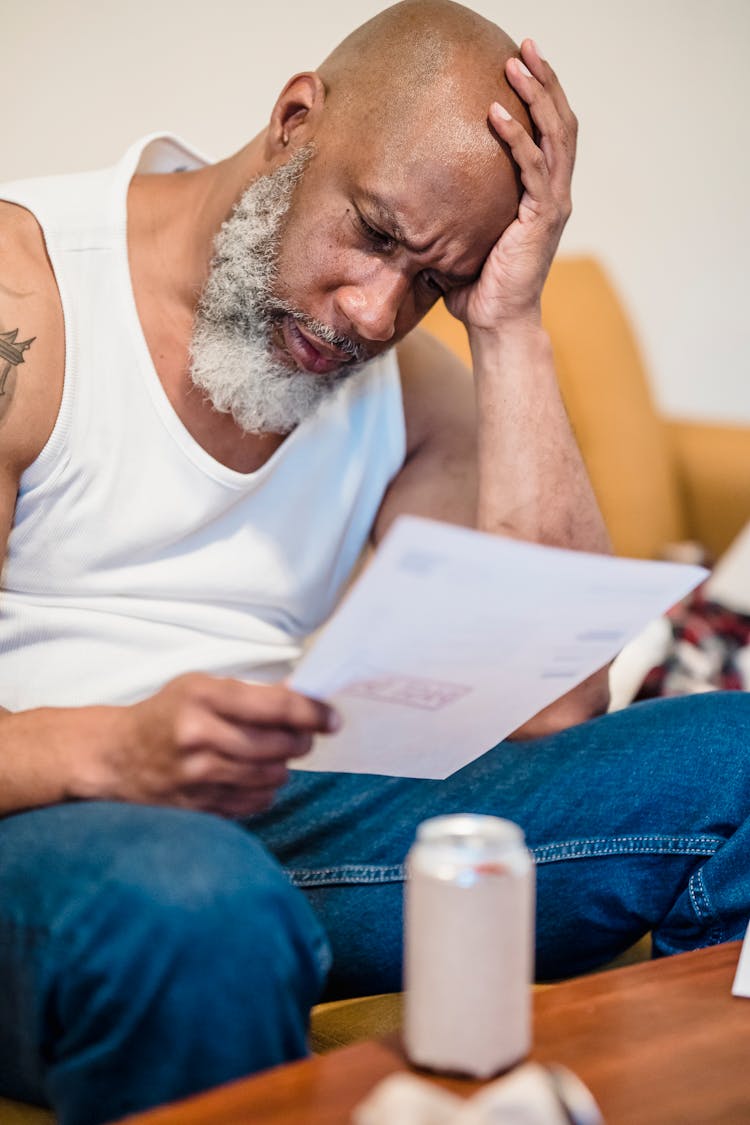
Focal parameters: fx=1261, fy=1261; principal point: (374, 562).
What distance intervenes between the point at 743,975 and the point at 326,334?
27.6 inches

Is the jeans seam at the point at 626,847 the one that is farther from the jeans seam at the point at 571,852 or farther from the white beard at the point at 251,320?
the white beard at the point at 251,320

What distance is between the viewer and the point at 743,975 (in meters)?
0.93

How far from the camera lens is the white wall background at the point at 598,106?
6.01ft

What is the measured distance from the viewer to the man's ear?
1.28 metres

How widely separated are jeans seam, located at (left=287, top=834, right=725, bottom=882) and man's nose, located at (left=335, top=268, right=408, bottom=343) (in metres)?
0.52

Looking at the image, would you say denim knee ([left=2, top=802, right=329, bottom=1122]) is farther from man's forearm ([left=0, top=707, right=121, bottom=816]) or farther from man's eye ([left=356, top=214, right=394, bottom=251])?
man's eye ([left=356, top=214, right=394, bottom=251])

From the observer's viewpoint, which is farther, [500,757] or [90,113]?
[90,113]

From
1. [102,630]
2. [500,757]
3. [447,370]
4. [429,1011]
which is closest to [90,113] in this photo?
[447,370]

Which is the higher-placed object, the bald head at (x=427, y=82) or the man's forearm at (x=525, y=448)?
the bald head at (x=427, y=82)

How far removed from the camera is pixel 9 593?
4.01ft

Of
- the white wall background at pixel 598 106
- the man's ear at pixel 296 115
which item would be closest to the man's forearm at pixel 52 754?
the man's ear at pixel 296 115

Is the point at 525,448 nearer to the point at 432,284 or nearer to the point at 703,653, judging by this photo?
the point at 432,284

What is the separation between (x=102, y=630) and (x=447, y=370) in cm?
57

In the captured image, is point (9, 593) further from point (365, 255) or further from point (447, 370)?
point (447, 370)
